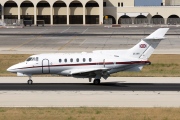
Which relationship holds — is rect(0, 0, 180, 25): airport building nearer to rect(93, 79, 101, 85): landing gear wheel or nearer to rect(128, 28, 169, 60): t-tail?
rect(128, 28, 169, 60): t-tail

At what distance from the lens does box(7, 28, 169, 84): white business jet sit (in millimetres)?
44844

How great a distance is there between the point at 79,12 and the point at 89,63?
12619 cm

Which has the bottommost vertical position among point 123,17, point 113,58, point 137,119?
point 137,119

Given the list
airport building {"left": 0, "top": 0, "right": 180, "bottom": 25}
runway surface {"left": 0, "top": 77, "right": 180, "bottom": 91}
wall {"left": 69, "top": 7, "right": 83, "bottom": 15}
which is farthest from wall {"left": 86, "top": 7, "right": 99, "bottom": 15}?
runway surface {"left": 0, "top": 77, "right": 180, "bottom": 91}

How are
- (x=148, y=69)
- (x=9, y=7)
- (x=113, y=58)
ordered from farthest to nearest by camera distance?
1. (x=9, y=7)
2. (x=148, y=69)
3. (x=113, y=58)

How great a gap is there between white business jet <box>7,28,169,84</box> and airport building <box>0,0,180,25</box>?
12378 centimetres

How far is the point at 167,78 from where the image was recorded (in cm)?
5059

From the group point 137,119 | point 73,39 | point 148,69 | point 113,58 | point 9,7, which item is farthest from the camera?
point 9,7

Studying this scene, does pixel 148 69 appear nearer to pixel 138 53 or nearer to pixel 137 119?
pixel 138 53

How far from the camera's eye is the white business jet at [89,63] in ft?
147

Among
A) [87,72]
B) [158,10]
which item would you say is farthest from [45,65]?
[158,10]

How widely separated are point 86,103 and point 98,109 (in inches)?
115

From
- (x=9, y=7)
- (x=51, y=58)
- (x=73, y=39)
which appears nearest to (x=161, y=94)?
(x=51, y=58)

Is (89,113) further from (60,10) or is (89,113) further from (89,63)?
(60,10)
